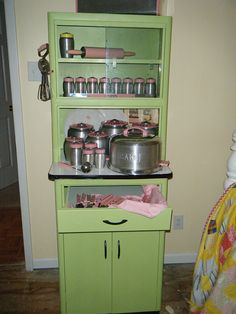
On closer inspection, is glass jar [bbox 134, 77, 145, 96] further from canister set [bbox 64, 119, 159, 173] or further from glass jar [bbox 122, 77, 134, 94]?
canister set [bbox 64, 119, 159, 173]

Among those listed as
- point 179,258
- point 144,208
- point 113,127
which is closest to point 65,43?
point 113,127

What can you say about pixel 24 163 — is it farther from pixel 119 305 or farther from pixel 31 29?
pixel 119 305

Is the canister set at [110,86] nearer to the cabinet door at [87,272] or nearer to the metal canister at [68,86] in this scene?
the metal canister at [68,86]

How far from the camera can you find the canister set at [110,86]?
1.58 metres

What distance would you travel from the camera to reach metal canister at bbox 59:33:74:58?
148 centimetres

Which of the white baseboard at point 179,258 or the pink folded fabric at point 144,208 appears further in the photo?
the white baseboard at point 179,258

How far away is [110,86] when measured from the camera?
1.63 meters

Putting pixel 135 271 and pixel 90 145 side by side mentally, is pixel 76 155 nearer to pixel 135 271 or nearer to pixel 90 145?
pixel 90 145

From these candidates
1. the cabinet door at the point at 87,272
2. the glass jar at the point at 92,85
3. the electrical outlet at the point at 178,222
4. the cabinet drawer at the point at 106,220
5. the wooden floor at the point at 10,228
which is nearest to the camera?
the cabinet drawer at the point at 106,220

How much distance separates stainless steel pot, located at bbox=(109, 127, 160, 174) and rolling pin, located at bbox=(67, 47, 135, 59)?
1.45 ft

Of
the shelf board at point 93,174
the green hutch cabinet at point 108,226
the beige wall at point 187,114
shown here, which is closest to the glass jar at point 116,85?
the green hutch cabinet at point 108,226

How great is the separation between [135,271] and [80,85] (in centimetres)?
99

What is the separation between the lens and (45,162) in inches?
70.1

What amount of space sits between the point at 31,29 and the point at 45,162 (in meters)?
0.74
